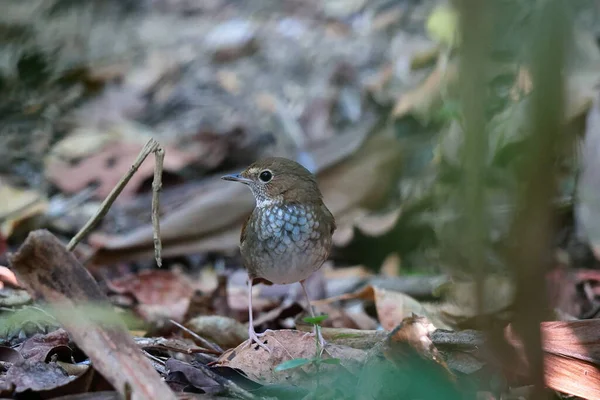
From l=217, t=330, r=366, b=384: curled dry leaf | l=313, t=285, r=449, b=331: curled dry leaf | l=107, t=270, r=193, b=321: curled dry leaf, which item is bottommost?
l=107, t=270, r=193, b=321: curled dry leaf

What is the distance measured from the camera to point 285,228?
4.12m

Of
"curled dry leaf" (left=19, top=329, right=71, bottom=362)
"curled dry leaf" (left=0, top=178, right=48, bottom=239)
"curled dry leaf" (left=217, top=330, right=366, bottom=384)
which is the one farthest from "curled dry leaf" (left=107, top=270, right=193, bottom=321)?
"curled dry leaf" (left=217, top=330, right=366, bottom=384)

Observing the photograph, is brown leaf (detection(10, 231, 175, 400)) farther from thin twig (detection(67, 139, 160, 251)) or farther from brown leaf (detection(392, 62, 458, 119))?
brown leaf (detection(392, 62, 458, 119))

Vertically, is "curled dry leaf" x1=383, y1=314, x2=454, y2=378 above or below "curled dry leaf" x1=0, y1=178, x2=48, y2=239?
above

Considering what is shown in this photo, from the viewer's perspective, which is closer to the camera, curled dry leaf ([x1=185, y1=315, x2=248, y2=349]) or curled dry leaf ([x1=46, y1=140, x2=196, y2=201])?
curled dry leaf ([x1=185, y1=315, x2=248, y2=349])

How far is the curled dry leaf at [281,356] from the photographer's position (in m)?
3.01

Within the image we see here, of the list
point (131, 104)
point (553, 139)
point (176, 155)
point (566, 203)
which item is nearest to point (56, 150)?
point (176, 155)

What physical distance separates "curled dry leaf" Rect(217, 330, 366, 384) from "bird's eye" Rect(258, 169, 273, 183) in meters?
1.27

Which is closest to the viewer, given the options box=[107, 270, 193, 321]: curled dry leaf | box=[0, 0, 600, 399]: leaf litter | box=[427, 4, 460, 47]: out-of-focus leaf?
box=[0, 0, 600, 399]: leaf litter

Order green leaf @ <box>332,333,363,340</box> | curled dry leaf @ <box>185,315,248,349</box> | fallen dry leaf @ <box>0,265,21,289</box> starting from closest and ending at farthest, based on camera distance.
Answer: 1. green leaf @ <box>332,333,363,340</box>
2. fallen dry leaf @ <box>0,265,21,289</box>
3. curled dry leaf @ <box>185,315,248,349</box>

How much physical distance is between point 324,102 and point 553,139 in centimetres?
752

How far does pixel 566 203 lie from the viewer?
5379mm

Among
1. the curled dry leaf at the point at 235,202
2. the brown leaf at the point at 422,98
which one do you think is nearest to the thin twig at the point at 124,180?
the curled dry leaf at the point at 235,202

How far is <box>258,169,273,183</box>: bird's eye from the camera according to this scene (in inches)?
173
